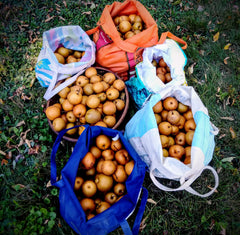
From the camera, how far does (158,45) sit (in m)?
2.60

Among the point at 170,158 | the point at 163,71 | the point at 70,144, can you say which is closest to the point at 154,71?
the point at 163,71

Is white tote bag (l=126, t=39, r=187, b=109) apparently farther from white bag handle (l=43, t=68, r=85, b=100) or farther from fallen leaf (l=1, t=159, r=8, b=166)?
fallen leaf (l=1, t=159, r=8, b=166)

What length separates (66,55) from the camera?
291 centimetres

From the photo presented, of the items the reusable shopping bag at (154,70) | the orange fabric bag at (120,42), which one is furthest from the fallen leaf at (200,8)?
the reusable shopping bag at (154,70)

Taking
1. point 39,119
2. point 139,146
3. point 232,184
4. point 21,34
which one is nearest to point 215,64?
point 232,184

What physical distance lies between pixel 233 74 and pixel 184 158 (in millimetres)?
2170

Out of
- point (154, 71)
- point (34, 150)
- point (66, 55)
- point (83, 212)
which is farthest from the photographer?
point (66, 55)

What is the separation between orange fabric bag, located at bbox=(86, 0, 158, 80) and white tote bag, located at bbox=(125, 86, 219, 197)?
2.53 feet

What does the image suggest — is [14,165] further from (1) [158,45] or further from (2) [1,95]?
(1) [158,45]

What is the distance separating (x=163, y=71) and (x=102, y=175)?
1.74 meters

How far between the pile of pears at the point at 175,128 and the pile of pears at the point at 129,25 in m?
1.20

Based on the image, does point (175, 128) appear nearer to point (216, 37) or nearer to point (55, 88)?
point (55, 88)

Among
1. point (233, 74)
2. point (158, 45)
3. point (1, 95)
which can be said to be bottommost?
point (233, 74)

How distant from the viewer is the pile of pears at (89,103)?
233 cm
